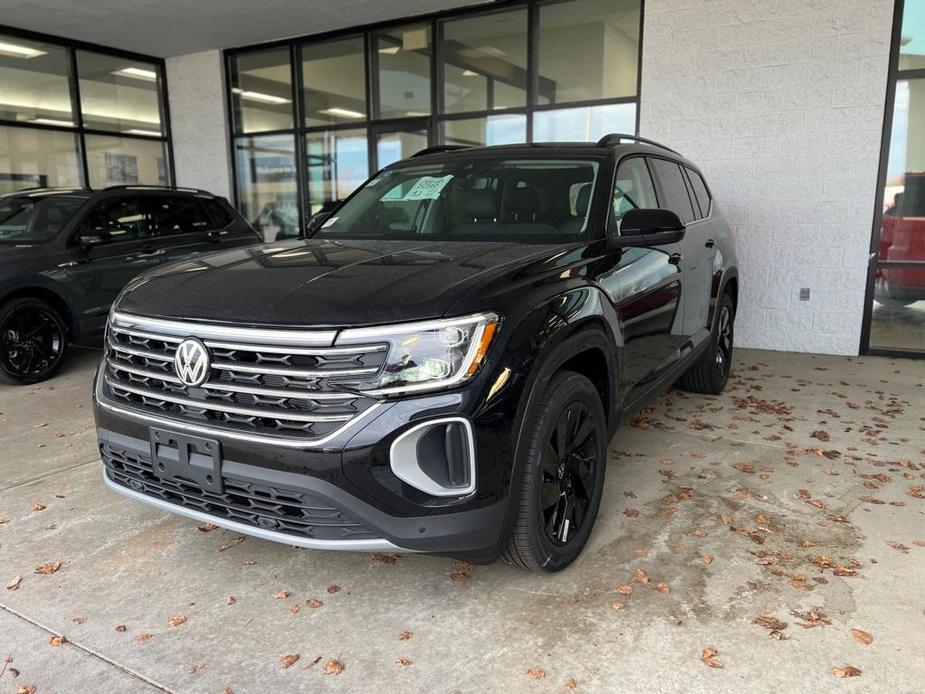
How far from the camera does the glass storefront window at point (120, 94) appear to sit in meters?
10.1

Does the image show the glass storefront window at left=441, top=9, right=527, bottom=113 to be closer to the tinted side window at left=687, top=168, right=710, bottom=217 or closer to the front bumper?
the tinted side window at left=687, top=168, right=710, bottom=217

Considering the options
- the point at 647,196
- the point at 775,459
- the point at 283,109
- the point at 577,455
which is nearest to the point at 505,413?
the point at 577,455

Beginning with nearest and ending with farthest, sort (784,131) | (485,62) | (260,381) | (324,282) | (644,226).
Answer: (260,381), (324,282), (644,226), (784,131), (485,62)

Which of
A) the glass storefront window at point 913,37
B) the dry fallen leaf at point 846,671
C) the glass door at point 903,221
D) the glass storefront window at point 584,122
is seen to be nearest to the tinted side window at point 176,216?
the glass storefront window at point 584,122

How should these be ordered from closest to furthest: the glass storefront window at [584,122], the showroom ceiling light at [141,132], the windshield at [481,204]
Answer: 1. the windshield at [481,204]
2. the glass storefront window at [584,122]
3. the showroom ceiling light at [141,132]

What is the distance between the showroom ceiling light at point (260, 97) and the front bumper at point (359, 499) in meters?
9.14

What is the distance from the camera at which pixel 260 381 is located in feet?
7.00

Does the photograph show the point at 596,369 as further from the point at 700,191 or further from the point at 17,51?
the point at 17,51

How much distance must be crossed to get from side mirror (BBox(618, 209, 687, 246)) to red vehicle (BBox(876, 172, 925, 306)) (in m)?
4.66

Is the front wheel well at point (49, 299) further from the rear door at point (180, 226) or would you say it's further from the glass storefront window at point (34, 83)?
the glass storefront window at point (34, 83)

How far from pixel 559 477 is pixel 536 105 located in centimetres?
653

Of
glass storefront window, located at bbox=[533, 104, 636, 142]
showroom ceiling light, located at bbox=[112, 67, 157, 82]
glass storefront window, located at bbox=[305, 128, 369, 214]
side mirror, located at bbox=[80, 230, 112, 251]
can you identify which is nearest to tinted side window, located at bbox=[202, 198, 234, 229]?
side mirror, located at bbox=[80, 230, 112, 251]

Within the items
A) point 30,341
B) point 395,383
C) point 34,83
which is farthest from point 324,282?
point 34,83

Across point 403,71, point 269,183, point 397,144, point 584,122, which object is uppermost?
point 403,71
